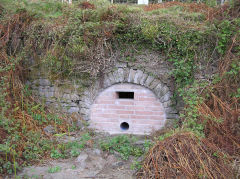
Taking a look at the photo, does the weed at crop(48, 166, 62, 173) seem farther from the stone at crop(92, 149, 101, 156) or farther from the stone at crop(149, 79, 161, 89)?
the stone at crop(149, 79, 161, 89)

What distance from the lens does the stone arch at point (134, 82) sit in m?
5.05

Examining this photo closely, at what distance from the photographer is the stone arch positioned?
5055 mm

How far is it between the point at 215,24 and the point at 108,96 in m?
2.81

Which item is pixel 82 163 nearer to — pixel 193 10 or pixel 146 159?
pixel 146 159

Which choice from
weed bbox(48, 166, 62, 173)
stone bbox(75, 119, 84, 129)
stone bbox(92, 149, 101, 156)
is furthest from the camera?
stone bbox(75, 119, 84, 129)

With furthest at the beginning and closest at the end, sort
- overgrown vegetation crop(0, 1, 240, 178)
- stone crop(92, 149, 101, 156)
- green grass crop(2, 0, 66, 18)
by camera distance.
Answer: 1. green grass crop(2, 0, 66, 18)
2. stone crop(92, 149, 101, 156)
3. overgrown vegetation crop(0, 1, 240, 178)

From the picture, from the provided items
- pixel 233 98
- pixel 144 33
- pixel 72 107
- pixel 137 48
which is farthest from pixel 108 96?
pixel 233 98

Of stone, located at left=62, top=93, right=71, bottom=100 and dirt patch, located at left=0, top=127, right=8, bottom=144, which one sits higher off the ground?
stone, located at left=62, top=93, right=71, bottom=100

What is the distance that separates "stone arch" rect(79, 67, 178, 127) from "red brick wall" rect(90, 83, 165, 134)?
0.09 meters

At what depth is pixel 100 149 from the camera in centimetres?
438


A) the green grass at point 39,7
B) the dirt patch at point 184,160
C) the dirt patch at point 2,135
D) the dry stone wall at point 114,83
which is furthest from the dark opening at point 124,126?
the green grass at point 39,7

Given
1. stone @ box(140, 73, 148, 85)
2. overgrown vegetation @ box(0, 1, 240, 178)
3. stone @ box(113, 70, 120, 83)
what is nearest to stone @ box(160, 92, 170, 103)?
overgrown vegetation @ box(0, 1, 240, 178)

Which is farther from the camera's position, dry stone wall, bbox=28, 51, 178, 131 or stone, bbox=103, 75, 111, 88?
stone, bbox=103, 75, 111, 88

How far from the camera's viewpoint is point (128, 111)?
17.1ft
